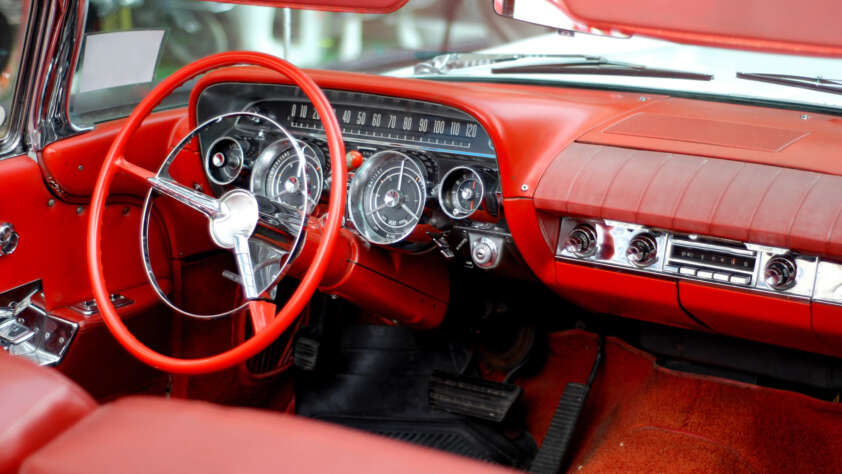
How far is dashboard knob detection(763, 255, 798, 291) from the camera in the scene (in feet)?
6.48

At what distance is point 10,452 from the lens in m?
0.86

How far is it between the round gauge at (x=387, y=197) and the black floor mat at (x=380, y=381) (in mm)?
874

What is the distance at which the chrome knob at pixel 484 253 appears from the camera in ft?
7.62

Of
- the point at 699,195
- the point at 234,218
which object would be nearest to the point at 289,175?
the point at 234,218

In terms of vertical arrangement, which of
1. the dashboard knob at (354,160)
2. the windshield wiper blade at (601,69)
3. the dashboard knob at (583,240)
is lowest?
the dashboard knob at (583,240)

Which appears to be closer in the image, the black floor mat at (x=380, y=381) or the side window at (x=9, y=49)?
the side window at (x=9, y=49)

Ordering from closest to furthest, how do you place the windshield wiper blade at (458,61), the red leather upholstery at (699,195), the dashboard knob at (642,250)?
the red leather upholstery at (699,195)
the dashboard knob at (642,250)
the windshield wiper blade at (458,61)

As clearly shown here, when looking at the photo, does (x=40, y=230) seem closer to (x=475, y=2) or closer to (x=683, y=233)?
(x=475, y=2)

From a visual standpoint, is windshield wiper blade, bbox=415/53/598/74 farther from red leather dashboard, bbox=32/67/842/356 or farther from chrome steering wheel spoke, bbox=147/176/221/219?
chrome steering wheel spoke, bbox=147/176/221/219

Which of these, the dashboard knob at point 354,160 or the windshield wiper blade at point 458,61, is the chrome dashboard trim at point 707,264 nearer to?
the dashboard knob at point 354,160

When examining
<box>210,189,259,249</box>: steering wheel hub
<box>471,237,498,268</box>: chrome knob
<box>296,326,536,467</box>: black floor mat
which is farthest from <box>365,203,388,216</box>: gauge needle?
<box>296,326,536,467</box>: black floor mat

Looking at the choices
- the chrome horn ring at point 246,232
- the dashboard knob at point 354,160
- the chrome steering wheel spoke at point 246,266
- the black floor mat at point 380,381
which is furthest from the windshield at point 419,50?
the black floor mat at point 380,381

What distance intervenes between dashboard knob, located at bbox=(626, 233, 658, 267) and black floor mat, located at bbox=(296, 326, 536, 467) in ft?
3.47

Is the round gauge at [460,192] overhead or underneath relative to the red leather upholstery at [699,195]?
underneath
